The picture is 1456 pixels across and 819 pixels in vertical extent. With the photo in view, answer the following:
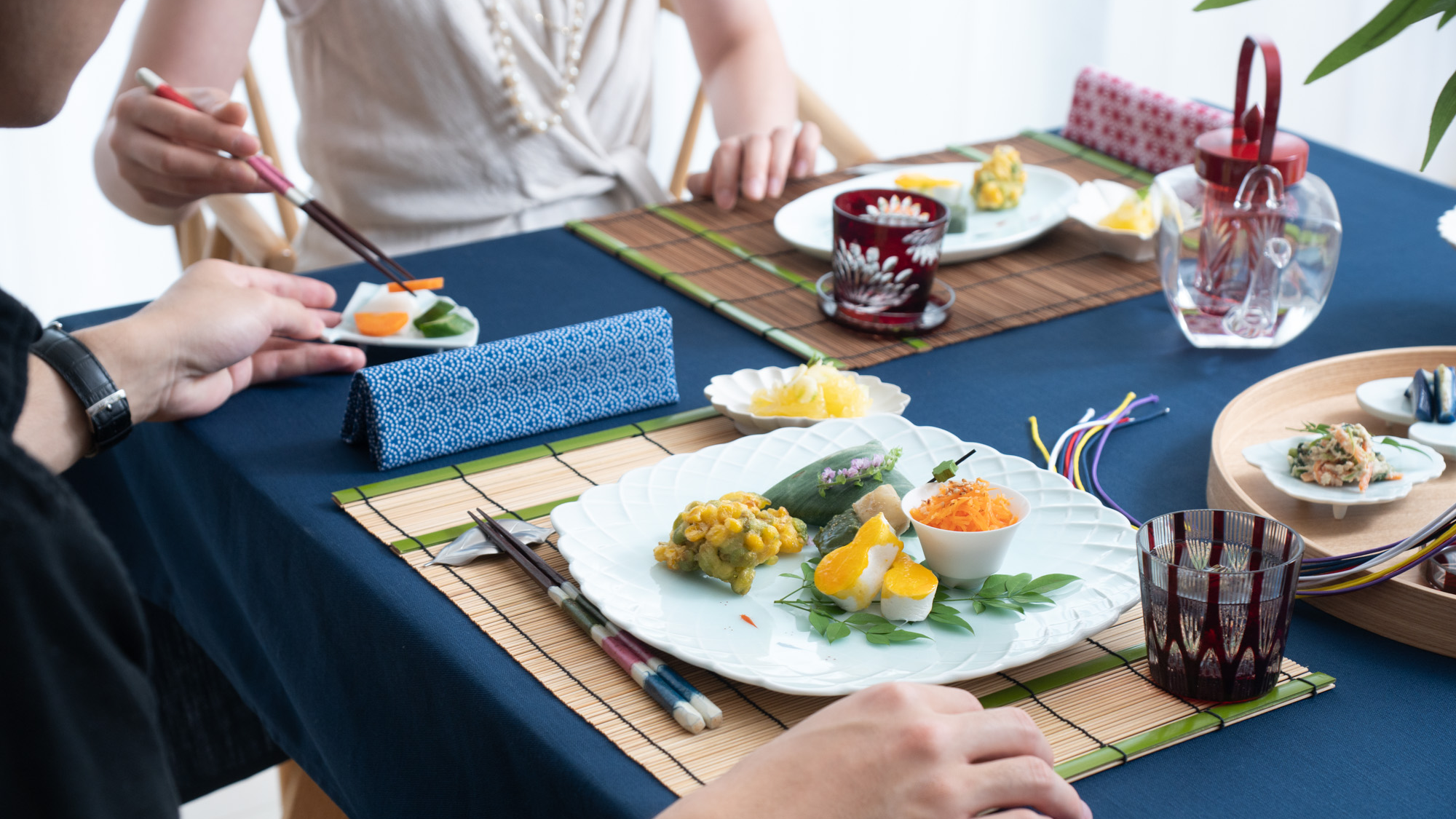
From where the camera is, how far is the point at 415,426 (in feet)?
2.96

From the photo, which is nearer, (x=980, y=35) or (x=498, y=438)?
(x=498, y=438)

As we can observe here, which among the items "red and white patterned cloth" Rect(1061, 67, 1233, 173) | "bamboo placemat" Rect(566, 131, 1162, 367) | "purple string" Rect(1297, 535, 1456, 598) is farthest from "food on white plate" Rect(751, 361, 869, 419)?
"red and white patterned cloth" Rect(1061, 67, 1233, 173)

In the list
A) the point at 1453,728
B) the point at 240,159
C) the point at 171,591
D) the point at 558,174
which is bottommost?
the point at 171,591

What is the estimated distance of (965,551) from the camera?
0.69 metres

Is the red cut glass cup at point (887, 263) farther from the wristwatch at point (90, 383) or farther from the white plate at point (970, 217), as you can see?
the wristwatch at point (90, 383)

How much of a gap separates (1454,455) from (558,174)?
1177 mm

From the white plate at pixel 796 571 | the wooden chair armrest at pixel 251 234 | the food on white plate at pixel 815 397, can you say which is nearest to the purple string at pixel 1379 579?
the white plate at pixel 796 571

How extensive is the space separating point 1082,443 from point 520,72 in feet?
3.37

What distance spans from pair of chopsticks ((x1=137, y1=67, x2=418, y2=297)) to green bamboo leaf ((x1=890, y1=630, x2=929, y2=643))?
2.08 ft

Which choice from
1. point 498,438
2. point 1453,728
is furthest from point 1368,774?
point 498,438

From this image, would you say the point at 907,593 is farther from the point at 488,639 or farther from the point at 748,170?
the point at 748,170

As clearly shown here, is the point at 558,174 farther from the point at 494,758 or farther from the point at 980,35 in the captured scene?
the point at 980,35

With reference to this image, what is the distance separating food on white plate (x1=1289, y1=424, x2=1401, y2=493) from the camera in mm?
803

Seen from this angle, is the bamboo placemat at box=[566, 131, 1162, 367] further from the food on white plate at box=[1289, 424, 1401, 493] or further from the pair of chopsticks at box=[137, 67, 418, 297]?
the food on white plate at box=[1289, 424, 1401, 493]
